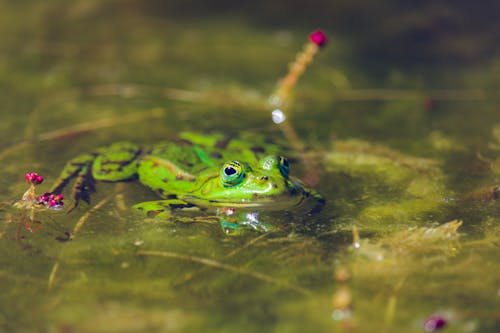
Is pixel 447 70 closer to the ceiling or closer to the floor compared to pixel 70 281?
closer to the ceiling

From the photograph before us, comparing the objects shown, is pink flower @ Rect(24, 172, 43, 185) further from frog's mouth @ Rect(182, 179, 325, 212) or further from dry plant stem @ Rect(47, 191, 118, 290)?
frog's mouth @ Rect(182, 179, 325, 212)

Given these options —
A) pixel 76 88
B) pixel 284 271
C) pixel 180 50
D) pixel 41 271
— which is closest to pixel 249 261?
pixel 284 271

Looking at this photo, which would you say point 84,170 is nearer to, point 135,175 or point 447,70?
point 135,175

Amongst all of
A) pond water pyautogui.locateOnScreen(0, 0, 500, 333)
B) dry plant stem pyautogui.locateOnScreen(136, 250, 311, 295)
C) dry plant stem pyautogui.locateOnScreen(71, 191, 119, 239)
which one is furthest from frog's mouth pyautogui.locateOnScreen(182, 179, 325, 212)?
dry plant stem pyautogui.locateOnScreen(136, 250, 311, 295)

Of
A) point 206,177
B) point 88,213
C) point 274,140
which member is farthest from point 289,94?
point 88,213

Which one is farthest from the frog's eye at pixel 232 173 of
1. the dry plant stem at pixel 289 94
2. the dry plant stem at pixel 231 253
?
the dry plant stem at pixel 289 94
